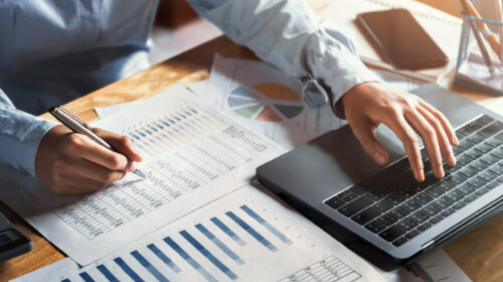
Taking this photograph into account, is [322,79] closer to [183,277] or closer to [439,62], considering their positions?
[439,62]

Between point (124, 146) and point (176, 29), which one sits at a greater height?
point (124, 146)

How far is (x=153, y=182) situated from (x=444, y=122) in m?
0.41

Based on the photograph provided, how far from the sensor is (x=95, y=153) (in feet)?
2.61

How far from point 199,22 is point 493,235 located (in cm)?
203

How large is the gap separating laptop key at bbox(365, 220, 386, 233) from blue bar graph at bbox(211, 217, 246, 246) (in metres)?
0.15

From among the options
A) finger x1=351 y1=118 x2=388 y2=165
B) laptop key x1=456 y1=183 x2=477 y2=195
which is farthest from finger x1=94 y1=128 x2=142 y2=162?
laptop key x1=456 y1=183 x2=477 y2=195

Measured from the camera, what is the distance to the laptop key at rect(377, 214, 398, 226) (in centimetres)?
72

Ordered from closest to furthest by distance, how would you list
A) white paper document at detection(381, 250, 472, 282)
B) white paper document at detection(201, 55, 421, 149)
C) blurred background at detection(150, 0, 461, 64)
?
white paper document at detection(381, 250, 472, 282)
white paper document at detection(201, 55, 421, 149)
blurred background at detection(150, 0, 461, 64)

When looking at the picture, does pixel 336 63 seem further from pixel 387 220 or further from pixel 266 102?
pixel 387 220

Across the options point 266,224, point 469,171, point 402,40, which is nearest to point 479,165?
point 469,171

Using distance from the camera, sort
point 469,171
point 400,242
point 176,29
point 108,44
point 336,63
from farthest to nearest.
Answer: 1. point 176,29
2. point 108,44
3. point 336,63
4. point 469,171
5. point 400,242

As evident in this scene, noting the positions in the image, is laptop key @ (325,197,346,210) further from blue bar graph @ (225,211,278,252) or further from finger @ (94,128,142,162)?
finger @ (94,128,142,162)

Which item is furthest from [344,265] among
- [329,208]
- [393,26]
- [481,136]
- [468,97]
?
[393,26]

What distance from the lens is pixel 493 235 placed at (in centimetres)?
76
